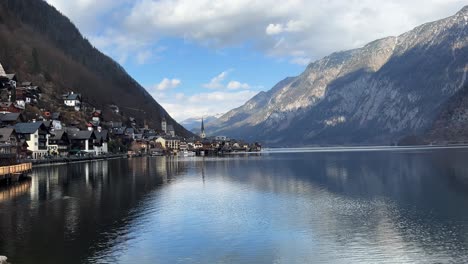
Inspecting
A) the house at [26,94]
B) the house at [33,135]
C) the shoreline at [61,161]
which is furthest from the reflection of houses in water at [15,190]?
the house at [26,94]

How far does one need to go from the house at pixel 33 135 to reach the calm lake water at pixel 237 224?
75.5 m

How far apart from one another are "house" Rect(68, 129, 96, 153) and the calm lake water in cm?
11396

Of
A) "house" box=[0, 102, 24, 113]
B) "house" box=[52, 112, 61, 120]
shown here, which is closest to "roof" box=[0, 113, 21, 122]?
"house" box=[0, 102, 24, 113]

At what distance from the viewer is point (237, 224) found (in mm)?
44844

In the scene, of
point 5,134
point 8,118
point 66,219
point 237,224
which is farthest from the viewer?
point 8,118

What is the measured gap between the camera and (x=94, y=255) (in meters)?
32.8

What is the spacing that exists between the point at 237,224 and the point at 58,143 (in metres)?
141

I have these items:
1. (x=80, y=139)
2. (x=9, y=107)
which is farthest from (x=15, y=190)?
(x=80, y=139)

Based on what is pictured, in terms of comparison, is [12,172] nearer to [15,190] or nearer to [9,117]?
[15,190]

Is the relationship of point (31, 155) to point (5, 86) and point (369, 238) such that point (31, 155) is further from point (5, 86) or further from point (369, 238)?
point (369, 238)

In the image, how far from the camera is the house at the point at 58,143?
168 meters

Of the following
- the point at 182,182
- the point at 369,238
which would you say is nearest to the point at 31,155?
the point at 182,182

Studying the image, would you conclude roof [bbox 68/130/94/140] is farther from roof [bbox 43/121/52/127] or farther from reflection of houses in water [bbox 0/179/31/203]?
reflection of houses in water [bbox 0/179/31/203]

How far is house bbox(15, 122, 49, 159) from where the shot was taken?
146 meters
